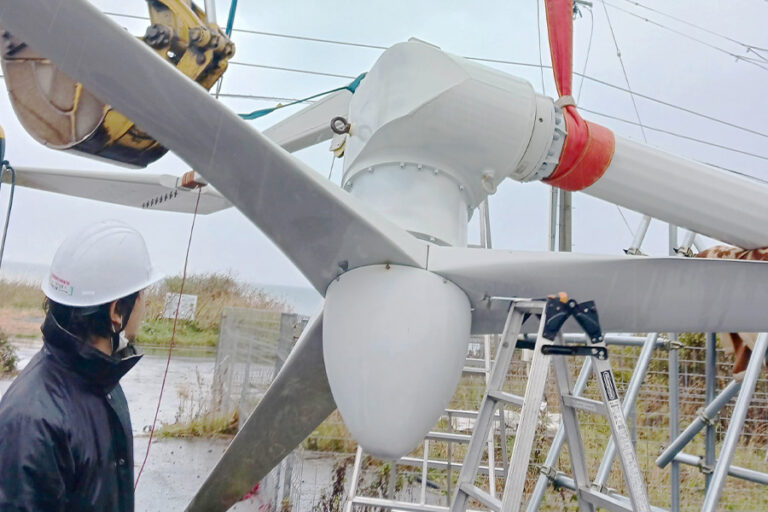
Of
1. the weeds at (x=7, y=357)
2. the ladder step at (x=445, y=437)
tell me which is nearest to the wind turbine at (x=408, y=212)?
the ladder step at (x=445, y=437)

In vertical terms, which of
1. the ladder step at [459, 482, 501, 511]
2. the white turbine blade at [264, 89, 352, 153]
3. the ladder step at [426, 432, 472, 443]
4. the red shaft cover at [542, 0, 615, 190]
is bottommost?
the ladder step at [426, 432, 472, 443]

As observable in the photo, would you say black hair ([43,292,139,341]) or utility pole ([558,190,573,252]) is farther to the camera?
utility pole ([558,190,573,252])

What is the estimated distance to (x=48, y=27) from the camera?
1.28 meters

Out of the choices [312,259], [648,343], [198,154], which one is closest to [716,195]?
[648,343]

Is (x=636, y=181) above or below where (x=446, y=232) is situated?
above

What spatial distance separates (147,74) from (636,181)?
6.02 feet

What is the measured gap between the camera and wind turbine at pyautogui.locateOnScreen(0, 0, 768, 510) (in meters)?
1.42

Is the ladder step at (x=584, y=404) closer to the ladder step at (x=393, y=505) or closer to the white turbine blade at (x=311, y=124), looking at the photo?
the ladder step at (x=393, y=505)

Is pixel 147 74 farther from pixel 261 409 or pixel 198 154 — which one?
pixel 261 409

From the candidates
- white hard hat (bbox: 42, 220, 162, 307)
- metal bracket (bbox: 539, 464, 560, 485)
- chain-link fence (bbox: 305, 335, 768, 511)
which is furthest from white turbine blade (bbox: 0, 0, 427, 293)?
chain-link fence (bbox: 305, 335, 768, 511)

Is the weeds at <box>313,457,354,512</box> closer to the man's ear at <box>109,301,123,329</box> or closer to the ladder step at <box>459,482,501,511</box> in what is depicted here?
the ladder step at <box>459,482,501,511</box>

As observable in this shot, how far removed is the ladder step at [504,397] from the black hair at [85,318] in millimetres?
1242

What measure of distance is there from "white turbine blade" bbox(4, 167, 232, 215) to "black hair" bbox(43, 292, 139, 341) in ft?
4.76

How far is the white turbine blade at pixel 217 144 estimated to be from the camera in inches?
50.7
